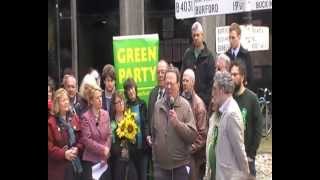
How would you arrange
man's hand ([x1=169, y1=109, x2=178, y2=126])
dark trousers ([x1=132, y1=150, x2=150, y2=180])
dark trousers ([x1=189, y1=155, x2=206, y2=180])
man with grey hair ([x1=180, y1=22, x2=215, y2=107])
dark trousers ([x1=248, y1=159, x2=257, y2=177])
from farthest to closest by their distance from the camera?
1. dark trousers ([x1=132, y1=150, x2=150, y2=180])
2. man's hand ([x1=169, y1=109, x2=178, y2=126])
3. dark trousers ([x1=189, y1=155, x2=206, y2=180])
4. man with grey hair ([x1=180, y1=22, x2=215, y2=107])
5. dark trousers ([x1=248, y1=159, x2=257, y2=177])

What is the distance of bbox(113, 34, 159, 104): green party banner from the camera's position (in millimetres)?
5828

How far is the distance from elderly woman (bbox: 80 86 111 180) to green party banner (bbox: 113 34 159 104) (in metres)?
0.30

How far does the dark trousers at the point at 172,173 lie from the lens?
5.72 meters

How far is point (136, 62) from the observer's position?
5938mm

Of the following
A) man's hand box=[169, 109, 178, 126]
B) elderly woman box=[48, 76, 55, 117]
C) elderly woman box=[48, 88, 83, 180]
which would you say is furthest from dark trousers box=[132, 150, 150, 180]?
elderly woman box=[48, 76, 55, 117]

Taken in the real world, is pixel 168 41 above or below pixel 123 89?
above

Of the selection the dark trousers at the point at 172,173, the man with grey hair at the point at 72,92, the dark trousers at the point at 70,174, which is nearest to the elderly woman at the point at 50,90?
the man with grey hair at the point at 72,92

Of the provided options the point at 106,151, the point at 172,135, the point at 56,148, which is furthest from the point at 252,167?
the point at 56,148

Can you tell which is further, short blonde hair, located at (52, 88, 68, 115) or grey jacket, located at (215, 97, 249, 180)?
short blonde hair, located at (52, 88, 68, 115)

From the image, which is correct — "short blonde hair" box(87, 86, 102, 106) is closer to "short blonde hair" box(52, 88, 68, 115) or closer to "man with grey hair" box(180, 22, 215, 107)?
"short blonde hair" box(52, 88, 68, 115)
